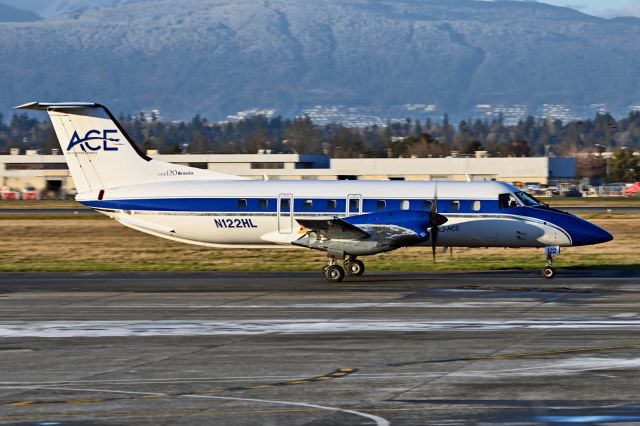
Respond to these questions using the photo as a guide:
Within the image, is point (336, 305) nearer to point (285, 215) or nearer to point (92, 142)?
point (285, 215)

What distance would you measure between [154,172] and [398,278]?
352 inches

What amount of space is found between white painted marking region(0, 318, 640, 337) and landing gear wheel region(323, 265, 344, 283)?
8.37 m

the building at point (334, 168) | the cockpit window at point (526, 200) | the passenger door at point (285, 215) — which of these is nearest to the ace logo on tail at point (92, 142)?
the passenger door at point (285, 215)

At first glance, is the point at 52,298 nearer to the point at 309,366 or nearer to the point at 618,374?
the point at 309,366

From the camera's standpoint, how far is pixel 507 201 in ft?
107

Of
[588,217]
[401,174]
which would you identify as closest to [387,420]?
[588,217]

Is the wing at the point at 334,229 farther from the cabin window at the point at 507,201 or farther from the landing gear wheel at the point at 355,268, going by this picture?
the cabin window at the point at 507,201

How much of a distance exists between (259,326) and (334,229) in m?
9.33

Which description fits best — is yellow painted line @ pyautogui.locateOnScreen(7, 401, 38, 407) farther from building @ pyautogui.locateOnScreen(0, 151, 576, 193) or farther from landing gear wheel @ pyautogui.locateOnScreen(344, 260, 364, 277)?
building @ pyautogui.locateOnScreen(0, 151, 576, 193)

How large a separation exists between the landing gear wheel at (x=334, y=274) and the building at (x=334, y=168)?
97367 millimetres

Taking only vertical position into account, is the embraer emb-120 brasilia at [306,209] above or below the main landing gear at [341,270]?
above

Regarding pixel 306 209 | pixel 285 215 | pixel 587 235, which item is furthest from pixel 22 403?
pixel 587 235

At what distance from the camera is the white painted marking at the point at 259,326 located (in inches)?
841

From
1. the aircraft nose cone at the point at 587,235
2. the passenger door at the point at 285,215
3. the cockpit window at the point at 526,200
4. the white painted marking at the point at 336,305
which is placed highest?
the cockpit window at the point at 526,200
